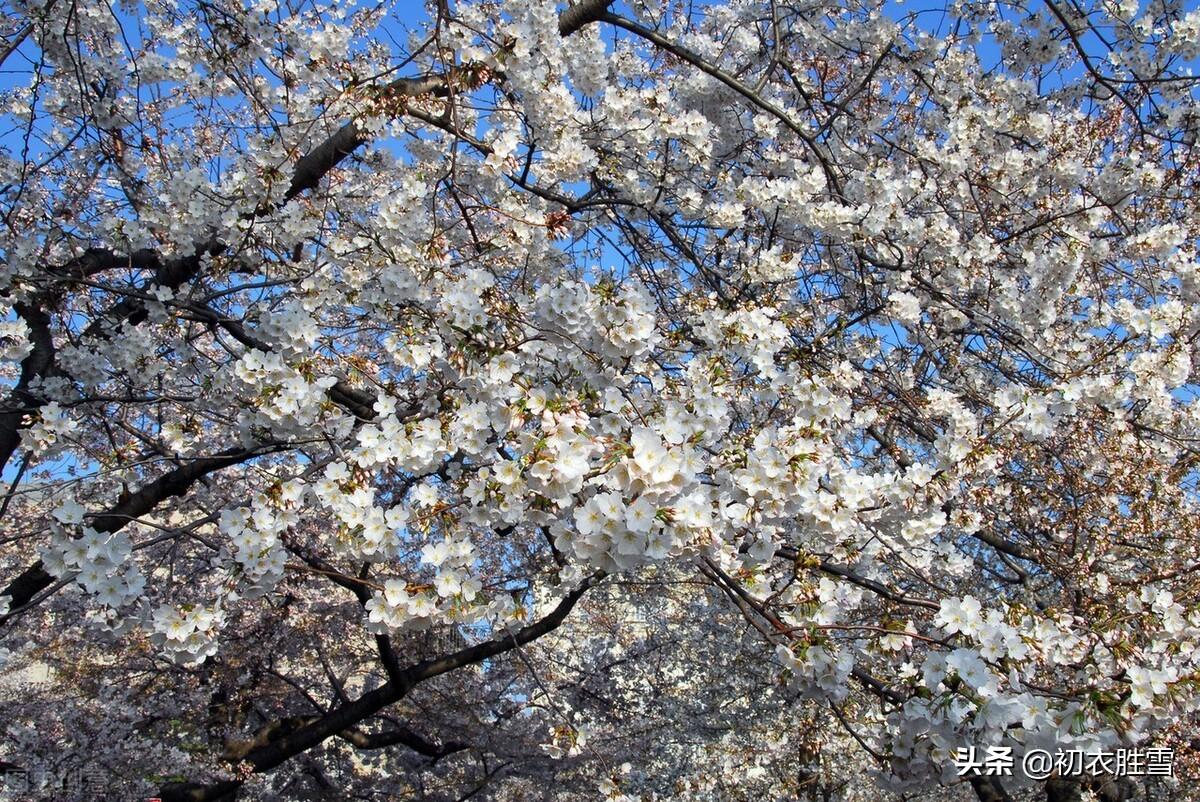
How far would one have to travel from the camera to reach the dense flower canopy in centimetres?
251

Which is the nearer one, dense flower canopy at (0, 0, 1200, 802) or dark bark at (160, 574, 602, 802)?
dense flower canopy at (0, 0, 1200, 802)

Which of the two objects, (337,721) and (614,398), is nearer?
(614,398)

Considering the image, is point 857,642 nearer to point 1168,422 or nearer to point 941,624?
point 941,624

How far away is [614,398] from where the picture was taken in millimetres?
2551

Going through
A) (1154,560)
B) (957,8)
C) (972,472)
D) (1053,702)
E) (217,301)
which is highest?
(957,8)

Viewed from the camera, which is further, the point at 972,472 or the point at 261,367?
the point at 972,472

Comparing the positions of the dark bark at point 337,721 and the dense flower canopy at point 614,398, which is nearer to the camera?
the dense flower canopy at point 614,398

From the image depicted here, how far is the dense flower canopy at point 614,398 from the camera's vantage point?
8.25ft

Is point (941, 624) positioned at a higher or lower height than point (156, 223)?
lower

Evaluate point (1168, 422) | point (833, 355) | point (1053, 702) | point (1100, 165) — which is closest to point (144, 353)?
point (833, 355)

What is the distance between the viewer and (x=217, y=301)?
5.42 m

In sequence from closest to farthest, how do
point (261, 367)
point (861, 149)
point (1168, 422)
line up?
point (261, 367) → point (1168, 422) → point (861, 149)

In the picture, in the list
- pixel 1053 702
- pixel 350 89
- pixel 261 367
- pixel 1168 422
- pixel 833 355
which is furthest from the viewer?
pixel 1168 422

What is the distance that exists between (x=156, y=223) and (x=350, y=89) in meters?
1.69
